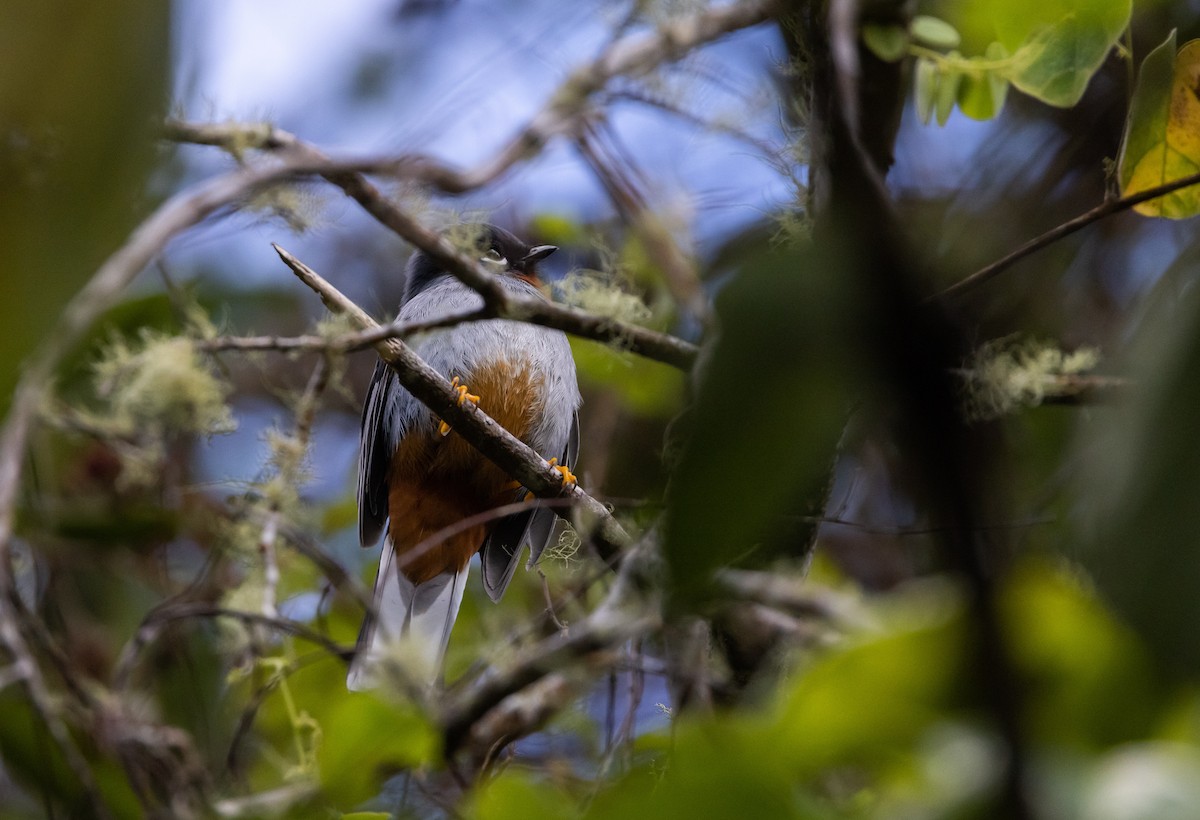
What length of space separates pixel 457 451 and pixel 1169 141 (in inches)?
113

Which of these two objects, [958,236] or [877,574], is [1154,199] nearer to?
[958,236]

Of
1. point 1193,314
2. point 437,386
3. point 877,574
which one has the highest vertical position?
point 1193,314

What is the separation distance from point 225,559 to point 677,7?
322 cm

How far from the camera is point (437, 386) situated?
2.85 metres

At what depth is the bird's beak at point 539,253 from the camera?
4.55 meters

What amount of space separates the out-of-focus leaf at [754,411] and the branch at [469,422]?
5.60 ft

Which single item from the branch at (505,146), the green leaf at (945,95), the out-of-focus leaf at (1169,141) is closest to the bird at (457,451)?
the branch at (505,146)

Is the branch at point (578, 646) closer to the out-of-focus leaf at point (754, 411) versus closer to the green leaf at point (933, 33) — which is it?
the out-of-focus leaf at point (754, 411)

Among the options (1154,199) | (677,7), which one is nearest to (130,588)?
(677,7)

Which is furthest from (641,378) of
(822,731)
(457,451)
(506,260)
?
(822,731)

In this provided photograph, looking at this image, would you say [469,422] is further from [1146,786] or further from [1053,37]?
[1146,786]

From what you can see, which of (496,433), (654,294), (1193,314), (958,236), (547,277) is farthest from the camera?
(547,277)

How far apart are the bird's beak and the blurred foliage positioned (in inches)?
4.6

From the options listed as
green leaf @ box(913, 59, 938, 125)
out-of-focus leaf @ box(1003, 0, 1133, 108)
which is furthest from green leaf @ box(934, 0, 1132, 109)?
green leaf @ box(913, 59, 938, 125)
